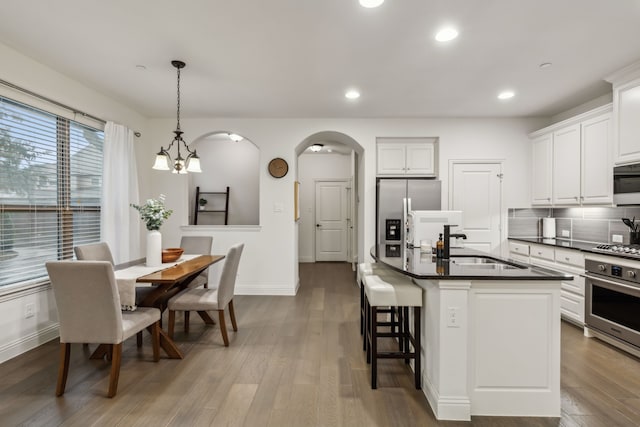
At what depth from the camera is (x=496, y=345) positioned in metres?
1.96

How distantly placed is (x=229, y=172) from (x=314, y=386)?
509 centimetres

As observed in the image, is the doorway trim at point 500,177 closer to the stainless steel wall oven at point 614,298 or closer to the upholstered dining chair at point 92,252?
the stainless steel wall oven at point 614,298

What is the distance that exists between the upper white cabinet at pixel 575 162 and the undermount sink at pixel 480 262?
182 centimetres

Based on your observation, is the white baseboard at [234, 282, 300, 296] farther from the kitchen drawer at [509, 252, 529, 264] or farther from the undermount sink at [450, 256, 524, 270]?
the kitchen drawer at [509, 252, 529, 264]

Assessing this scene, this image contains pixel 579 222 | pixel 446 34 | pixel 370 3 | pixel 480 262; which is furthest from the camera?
pixel 579 222

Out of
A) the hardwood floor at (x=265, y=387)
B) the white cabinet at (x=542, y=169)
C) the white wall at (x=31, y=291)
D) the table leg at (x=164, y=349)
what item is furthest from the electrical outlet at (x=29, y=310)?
the white cabinet at (x=542, y=169)

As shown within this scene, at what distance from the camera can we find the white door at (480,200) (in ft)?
15.2

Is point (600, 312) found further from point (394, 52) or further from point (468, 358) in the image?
point (394, 52)

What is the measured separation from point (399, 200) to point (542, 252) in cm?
180

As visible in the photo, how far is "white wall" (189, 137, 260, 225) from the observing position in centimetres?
654

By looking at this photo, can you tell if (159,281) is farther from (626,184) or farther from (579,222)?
(579,222)

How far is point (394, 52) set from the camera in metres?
2.73

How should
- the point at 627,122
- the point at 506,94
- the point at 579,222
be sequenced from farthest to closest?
1. the point at 579,222
2. the point at 506,94
3. the point at 627,122

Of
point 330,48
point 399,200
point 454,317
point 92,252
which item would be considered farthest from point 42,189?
point 399,200
